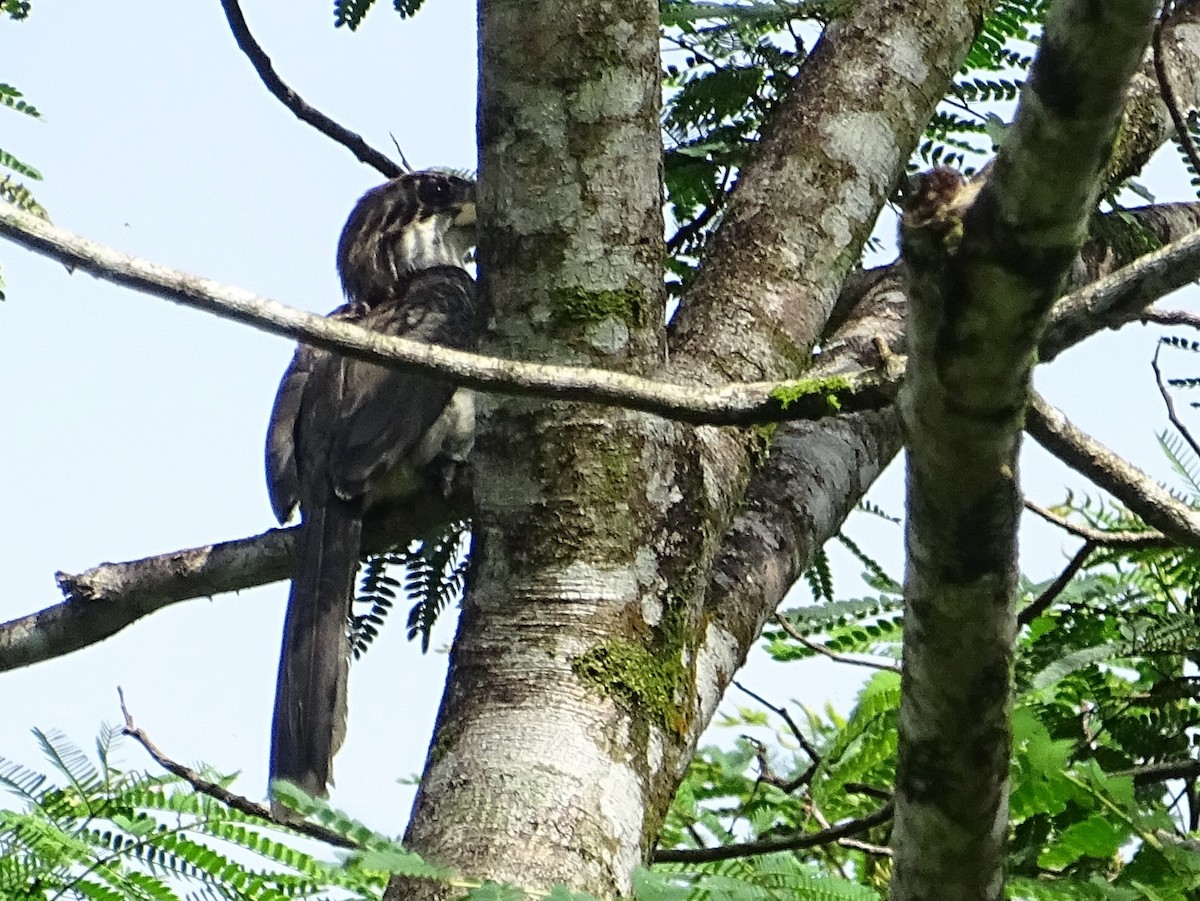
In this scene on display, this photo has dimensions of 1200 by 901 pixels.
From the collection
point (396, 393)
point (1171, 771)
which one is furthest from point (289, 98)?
point (1171, 771)

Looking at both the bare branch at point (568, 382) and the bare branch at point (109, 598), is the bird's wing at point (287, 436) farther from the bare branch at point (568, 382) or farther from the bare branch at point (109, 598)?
the bare branch at point (568, 382)

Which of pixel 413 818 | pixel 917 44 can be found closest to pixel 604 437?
pixel 413 818

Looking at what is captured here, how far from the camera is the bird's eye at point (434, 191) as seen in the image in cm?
598

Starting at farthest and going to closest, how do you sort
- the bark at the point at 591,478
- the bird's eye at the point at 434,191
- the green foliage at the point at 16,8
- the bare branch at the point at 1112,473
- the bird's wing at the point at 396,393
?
the bird's eye at the point at 434,191
the bird's wing at the point at 396,393
the green foliage at the point at 16,8
the bark at the point at 591,478
the bare branch at the point at 1112,473

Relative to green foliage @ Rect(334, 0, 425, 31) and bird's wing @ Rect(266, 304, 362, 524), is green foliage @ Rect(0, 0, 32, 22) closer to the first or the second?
green foliage @ Rect(334, 0, 425, 31)

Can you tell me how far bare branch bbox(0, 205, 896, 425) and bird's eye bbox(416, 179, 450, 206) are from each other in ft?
13.9

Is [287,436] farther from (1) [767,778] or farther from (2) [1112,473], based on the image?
(2) [1112,473]

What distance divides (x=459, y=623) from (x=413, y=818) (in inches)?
→ 15.4

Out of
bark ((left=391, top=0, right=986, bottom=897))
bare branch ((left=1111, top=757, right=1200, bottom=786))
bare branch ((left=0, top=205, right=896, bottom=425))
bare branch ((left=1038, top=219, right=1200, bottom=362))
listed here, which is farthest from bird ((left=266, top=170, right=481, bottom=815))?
bare branch ((left=1111, top=757, right=1200, bottom=786))

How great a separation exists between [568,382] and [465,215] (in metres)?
4.27

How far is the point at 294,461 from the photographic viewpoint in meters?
5.06

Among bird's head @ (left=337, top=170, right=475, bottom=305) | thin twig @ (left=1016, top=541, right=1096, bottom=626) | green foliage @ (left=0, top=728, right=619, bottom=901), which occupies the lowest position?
green foliage @ (left=0, top=728, right=619, bottom=901)

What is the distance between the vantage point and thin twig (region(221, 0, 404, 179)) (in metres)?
4.22

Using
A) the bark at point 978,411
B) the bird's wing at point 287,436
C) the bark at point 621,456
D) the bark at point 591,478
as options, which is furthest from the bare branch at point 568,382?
the bird's wing at point 287,436
